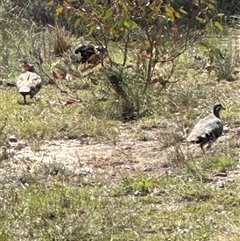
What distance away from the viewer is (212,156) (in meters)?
7.17

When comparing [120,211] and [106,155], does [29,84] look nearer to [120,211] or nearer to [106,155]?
[106,155]

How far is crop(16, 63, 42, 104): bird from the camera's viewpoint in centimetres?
962

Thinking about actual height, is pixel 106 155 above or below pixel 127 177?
below

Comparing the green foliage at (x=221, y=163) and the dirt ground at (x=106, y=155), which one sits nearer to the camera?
the green foliage at (x=221, y=163)

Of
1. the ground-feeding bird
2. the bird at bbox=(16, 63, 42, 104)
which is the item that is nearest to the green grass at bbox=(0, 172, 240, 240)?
the bird at bbox=(16, 63, 42, 104)

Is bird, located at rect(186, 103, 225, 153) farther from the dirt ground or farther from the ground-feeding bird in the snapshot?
the ground-feeding bird

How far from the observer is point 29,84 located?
9711 mm

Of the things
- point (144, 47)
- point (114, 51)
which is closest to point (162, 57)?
point (144, 47)

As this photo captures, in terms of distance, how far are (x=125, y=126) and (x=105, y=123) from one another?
21 centimetres

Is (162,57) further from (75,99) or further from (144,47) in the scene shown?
(75,99)

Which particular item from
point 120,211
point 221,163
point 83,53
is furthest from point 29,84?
point 120,211

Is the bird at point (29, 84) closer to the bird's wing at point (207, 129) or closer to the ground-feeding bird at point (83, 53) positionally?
the ground-feeding bird at point (83, 53)

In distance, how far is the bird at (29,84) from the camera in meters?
9.62

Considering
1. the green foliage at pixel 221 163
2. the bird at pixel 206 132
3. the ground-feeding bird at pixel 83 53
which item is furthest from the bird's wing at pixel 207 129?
the ground-feeding bird at pixel 83 53
